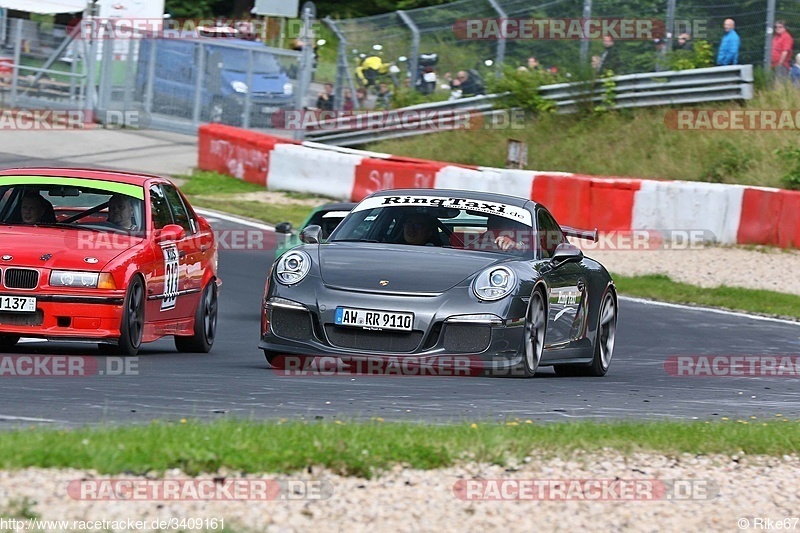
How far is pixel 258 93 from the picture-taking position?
105 feet

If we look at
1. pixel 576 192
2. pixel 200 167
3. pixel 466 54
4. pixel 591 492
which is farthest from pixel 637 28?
pixel 591 492

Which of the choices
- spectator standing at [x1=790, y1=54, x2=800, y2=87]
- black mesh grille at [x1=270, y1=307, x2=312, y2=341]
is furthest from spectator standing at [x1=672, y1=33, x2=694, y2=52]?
black mesh grille at [x1=270, y1=307, x2=312, y2=341]

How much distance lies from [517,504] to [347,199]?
63.7 ft

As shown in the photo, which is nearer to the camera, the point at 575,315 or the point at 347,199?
the point at 575,315

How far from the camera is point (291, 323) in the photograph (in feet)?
30.1

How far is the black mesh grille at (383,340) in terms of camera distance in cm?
897

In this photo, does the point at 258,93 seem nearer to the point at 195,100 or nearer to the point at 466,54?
the point at 195,100

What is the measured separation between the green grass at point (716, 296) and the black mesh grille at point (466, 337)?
8.15 m

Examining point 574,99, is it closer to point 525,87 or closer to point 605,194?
point 525,87

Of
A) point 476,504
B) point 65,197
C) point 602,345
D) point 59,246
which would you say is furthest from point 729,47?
point 476,504

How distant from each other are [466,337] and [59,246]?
2.95 m

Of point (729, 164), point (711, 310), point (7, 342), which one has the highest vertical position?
point (729, 164)

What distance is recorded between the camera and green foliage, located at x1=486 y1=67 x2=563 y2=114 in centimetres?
2723

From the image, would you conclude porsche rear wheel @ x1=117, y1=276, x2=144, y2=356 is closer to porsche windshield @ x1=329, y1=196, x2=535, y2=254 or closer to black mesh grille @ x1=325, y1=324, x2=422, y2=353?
porsche windshield @ x1=329, y1=196, x2=535, y2=254
